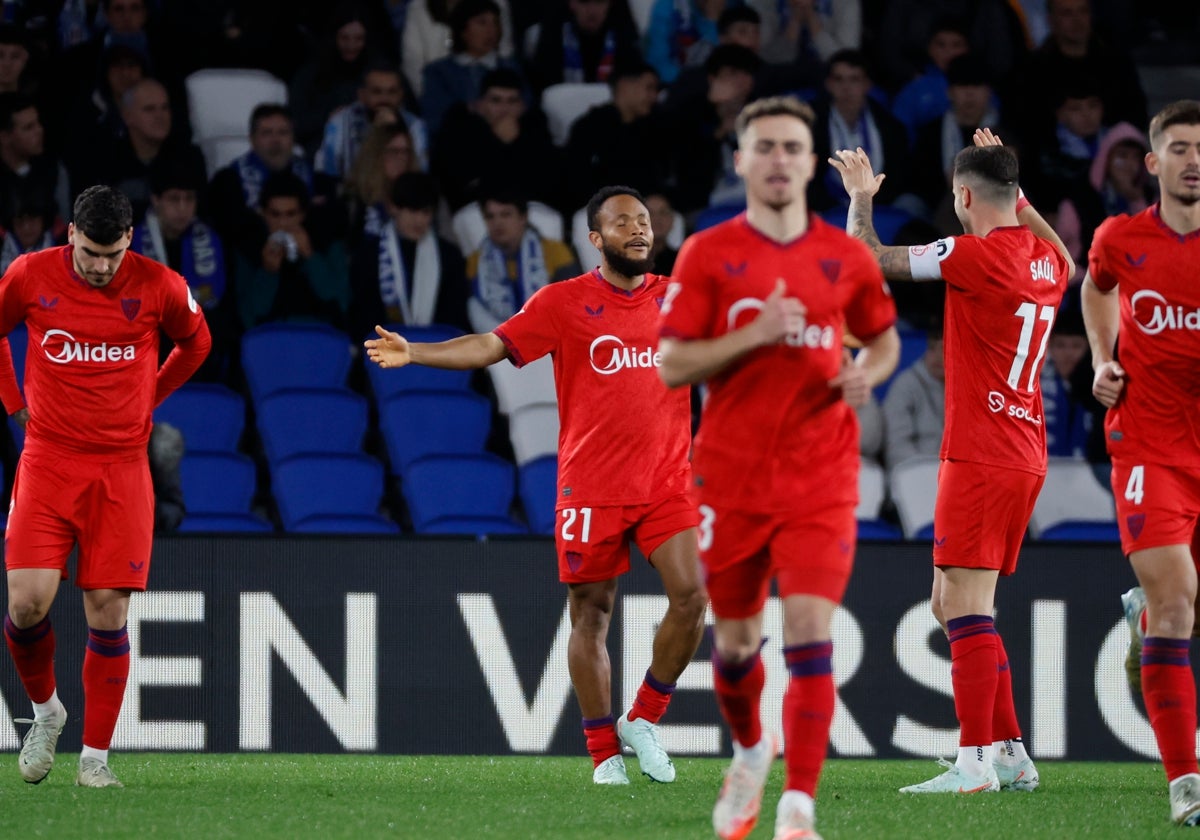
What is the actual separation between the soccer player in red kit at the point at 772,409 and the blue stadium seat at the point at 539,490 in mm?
5378

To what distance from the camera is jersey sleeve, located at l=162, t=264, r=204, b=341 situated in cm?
732

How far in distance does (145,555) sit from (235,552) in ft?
5.52

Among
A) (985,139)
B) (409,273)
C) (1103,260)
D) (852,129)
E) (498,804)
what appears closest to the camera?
(1103,260)

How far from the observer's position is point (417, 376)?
1172 centimetres

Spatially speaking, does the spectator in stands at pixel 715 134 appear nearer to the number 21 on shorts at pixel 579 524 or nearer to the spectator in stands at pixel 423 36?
the spectator in stands at pixel 423 36

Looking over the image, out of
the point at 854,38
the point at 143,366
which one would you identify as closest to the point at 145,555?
the point at 143,366

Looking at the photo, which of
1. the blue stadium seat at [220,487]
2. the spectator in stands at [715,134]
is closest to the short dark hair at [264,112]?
the blue stadium seat at [220,487]

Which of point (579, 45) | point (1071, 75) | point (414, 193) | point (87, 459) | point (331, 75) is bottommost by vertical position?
point (87, 459)

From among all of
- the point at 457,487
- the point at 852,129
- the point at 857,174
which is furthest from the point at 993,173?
the point at 852,129

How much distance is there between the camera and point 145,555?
23.8ft

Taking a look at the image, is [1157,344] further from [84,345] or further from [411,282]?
[411,282]

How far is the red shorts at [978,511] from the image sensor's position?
679 centimetres

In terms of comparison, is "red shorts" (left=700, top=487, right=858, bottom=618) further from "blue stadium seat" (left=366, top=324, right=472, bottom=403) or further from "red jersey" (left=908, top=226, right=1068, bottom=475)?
"blue stadium seat" (left=366, top=324, right=472, bottom=403)

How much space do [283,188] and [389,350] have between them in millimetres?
5633
